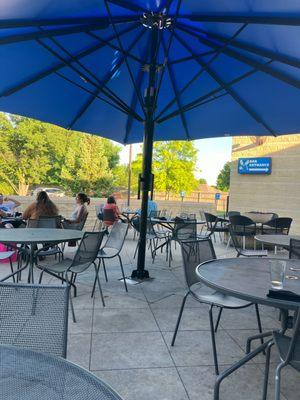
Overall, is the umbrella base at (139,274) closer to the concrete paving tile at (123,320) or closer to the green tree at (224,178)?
the concrete paving tile at (123,320)

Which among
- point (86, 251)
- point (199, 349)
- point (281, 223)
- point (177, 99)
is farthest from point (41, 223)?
point (281, 223)

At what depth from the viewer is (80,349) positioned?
273 cm

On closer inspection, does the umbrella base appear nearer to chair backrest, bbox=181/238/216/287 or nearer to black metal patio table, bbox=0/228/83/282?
black metal patio table, bbox=0/228/83/282

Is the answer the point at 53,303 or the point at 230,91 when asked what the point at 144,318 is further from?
the point at 230,91

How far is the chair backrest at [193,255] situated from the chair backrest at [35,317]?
5.07ft

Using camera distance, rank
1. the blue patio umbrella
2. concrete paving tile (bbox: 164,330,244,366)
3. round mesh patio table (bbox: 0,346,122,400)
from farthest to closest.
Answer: the blue patio umbrella, concrete paving tile (bbox: 164,330,244,366), round mesh patio table (bbox: 0,346,122,400)

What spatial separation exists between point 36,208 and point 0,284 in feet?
14.3

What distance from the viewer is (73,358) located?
2574 millimetres

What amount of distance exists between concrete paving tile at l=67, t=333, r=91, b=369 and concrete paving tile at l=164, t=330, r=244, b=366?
0.69m

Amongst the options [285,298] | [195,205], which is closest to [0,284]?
[285,298]

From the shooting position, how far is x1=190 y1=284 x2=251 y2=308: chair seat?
101 inches

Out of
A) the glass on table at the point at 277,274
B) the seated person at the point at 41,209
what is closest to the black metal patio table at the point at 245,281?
the glass on table at the point at 277,274

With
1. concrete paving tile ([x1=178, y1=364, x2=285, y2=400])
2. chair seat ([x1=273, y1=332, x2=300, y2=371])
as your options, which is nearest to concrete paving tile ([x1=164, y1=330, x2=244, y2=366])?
concrete paving tile ([x1=178, y1=364, x2=285, y2=400])

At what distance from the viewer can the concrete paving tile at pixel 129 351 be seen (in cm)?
253
